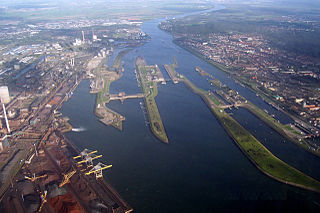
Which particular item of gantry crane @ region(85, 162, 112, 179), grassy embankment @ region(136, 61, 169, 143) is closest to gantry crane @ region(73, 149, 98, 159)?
gantry crane @ region(85, 162, 112, 179)

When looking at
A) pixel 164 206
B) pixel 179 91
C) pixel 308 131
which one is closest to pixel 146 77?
pixel 179 91

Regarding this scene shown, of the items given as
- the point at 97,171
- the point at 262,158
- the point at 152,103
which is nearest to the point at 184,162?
the point at 262,158

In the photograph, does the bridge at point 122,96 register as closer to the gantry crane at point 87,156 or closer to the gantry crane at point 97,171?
the gantry crane at point 87,156

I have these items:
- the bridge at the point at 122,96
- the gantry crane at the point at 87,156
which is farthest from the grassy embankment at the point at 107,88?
the gantry crane at the point at 87,156

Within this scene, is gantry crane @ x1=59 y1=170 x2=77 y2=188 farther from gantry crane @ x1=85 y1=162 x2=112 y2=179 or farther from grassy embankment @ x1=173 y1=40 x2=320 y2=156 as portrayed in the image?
grassy embankment @ x1=173 y1=40 x2=320 y2=156

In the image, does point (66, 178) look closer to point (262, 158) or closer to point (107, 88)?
point (262, 158)

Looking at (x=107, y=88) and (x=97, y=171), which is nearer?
(x=97, y=171)
